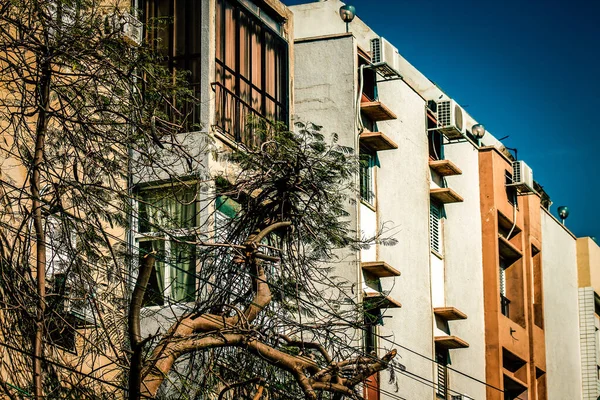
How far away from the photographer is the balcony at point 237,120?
19891 mm

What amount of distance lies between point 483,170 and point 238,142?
1093 cm

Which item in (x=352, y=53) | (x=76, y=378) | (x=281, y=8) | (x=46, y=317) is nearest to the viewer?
(x=46, y=317)

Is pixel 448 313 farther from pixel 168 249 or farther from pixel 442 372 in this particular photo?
pixel 168 249

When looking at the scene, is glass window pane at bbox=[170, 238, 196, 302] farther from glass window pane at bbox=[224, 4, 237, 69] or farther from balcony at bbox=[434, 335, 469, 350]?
balcony at bbox=[434, 335, 469, 350]

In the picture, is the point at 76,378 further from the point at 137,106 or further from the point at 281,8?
the point at 281,8

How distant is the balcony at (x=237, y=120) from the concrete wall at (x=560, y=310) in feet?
45.4

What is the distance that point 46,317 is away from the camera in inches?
528

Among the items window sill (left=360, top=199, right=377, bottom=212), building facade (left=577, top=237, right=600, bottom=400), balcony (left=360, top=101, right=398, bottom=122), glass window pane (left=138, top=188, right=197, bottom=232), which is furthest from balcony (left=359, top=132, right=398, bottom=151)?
building facade (left=577, top=237, right=600, bottom=400)

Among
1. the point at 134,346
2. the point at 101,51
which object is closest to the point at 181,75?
the point at 101,51

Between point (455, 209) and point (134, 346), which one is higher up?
point (455, 209)

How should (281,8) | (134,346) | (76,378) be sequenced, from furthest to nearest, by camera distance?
(281,8), (76,378), (134,346)

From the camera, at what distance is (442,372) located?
27844 mm

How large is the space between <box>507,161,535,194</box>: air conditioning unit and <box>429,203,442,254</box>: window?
A: 9.12 ft

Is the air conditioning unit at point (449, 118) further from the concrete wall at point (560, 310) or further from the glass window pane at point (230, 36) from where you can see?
the glass window pane at point (230, 36)
